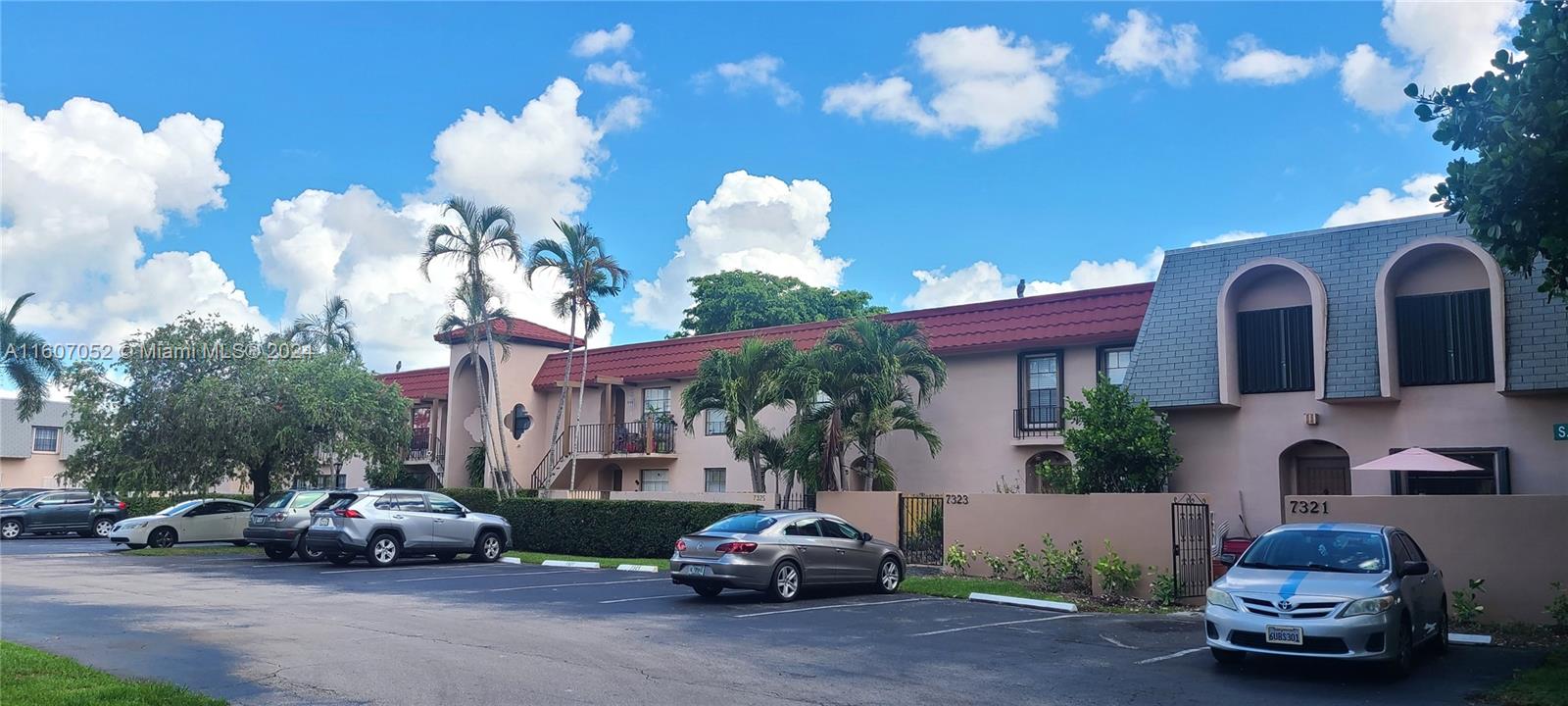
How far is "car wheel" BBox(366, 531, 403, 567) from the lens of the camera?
21.7 meters

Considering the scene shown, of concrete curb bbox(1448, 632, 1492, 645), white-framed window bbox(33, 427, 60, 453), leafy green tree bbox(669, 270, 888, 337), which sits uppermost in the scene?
leafy green tree bbox(669, 270, 888, 337)

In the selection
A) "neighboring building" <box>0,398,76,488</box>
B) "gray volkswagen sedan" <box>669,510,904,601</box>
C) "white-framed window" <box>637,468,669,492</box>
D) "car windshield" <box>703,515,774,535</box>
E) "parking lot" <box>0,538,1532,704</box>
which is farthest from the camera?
"neighboring building" <box>0,398,76,488</box>

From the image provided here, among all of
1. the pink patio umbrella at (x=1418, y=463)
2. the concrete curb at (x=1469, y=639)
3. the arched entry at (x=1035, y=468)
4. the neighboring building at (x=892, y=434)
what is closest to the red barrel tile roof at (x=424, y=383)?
the neighboring building at (x=892, y=434)

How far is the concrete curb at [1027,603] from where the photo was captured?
15794 millimetres

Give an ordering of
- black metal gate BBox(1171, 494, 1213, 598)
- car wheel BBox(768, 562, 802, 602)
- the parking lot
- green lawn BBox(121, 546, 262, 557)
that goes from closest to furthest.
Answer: the parking lot, car wheel BBox(768, 562, 802, 602), black metal gate BBox(1171, 494, 1213, 598), green lawn BBox(121, 546, 262, 557)

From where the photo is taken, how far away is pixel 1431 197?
1113 cm

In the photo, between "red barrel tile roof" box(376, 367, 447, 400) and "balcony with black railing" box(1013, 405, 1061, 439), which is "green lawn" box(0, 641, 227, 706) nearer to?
"balcony with black railing" box(1013, 405, 1061, 439)

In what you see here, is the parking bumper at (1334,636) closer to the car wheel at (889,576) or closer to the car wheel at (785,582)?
the car wheel at (785,582)

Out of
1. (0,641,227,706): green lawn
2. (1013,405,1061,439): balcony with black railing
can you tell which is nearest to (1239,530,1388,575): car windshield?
(0,641,227,706): green lawn

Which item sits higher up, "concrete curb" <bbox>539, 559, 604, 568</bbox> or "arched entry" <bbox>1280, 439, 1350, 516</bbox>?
"arched entry" <bbox>1280, 439, 1350, 516</bbox>

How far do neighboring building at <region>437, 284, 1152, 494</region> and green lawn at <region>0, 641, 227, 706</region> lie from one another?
18.1 metres

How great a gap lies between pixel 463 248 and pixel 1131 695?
2303 centimetres

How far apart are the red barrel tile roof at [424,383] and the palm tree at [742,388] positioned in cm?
1594

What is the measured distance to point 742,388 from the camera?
79.6ft
